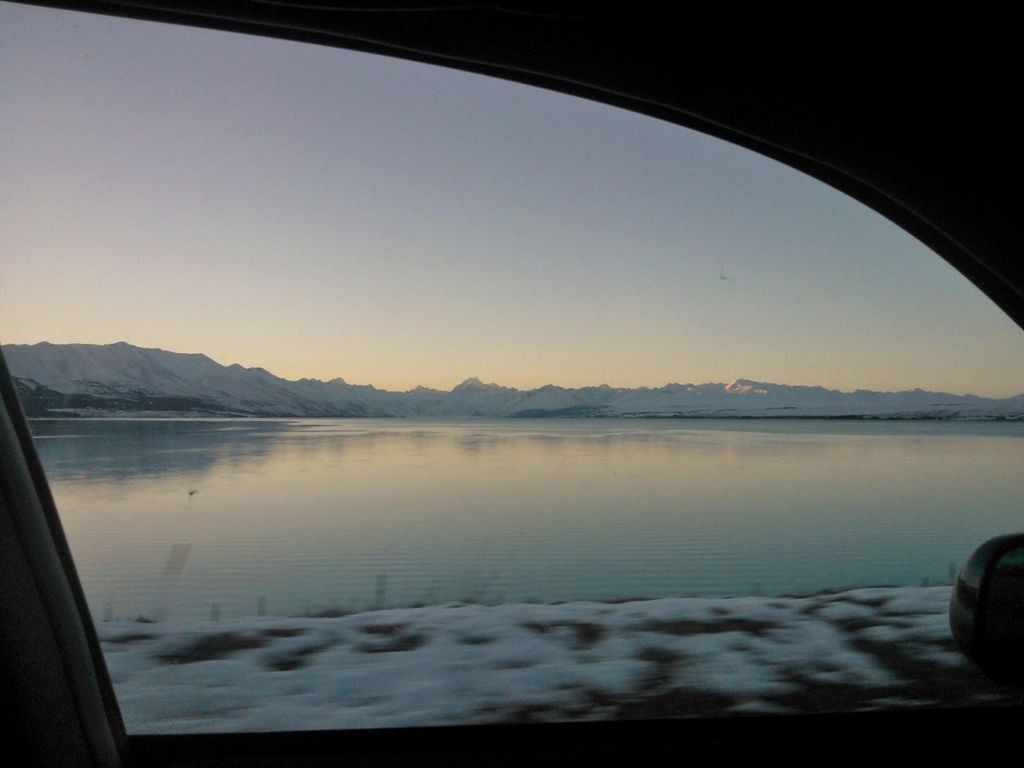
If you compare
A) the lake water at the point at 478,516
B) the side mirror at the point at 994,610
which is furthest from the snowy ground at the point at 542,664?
the side mirror at the point at 994,610

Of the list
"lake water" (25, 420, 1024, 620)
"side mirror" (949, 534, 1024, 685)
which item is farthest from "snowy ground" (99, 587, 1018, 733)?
"side mirror" (949, 534, 1024, 685)

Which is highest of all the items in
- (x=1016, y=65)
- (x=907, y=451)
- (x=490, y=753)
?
(x=1016, y=65)

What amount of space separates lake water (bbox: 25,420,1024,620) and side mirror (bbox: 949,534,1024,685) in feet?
7.25

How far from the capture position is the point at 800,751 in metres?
2.53

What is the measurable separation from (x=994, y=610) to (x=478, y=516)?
3.96m

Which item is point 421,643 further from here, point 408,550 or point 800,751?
point 800,751

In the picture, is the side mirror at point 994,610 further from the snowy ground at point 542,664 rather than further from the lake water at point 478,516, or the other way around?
the lake water at point 478,516

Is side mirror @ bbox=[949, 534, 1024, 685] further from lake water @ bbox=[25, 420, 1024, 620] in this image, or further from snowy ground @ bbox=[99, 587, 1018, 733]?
lake water @ bbox=[25, 420, 1024, 620]

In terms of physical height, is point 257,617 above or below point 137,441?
below

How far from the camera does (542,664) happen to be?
346cm

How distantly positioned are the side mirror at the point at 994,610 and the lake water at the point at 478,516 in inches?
87.0

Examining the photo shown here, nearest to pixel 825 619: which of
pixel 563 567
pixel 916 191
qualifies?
pixel 563 567

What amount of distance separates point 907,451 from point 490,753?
4.04 m

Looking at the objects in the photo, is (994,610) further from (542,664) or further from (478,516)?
(478,516)
